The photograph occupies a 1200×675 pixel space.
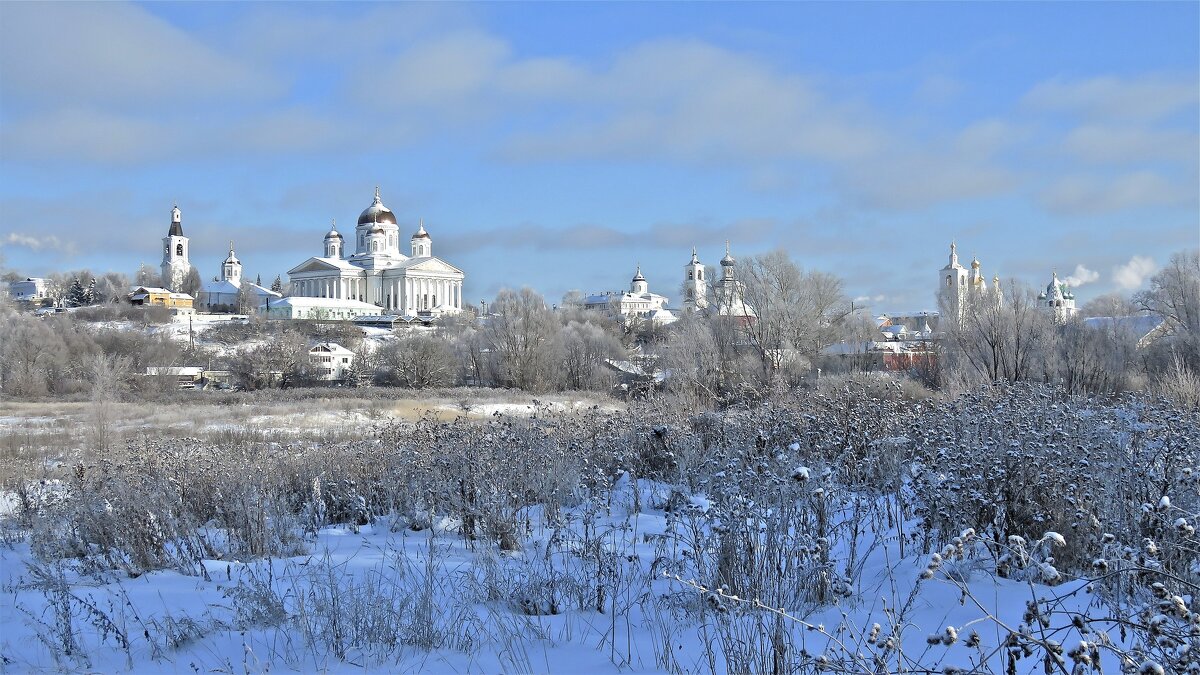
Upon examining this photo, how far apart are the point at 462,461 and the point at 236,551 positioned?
180 centimetres

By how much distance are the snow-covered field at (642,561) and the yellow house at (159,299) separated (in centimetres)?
7844

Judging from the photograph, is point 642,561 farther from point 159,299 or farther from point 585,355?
point 159,299

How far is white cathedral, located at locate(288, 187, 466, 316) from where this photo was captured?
291 ft

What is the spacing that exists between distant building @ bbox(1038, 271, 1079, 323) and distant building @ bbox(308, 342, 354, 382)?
3232cm

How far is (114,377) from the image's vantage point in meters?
33.2

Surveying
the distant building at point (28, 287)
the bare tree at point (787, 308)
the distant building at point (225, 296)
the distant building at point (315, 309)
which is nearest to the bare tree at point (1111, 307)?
the bare tree at point (787, 308)

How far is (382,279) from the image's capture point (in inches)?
3556

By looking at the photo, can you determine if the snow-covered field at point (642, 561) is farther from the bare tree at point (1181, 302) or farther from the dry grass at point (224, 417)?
the bare tree at point (1181, 302)

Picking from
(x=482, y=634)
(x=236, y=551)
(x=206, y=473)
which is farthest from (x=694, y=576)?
(x=206, y=473)

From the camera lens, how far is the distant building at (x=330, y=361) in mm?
43344

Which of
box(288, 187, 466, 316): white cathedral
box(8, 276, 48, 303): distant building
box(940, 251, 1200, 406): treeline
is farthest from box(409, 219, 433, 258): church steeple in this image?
box(940, 251, 1200, 406): treeline

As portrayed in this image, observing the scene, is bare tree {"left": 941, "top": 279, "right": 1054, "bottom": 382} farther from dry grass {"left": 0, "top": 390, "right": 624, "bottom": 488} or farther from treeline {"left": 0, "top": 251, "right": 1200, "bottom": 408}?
dry grass {"left": 0, "top": 390, "right": 624, "bottom": 488}

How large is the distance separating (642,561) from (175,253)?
10985cm

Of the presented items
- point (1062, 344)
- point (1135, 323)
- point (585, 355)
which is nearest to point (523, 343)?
point (585, 355)
